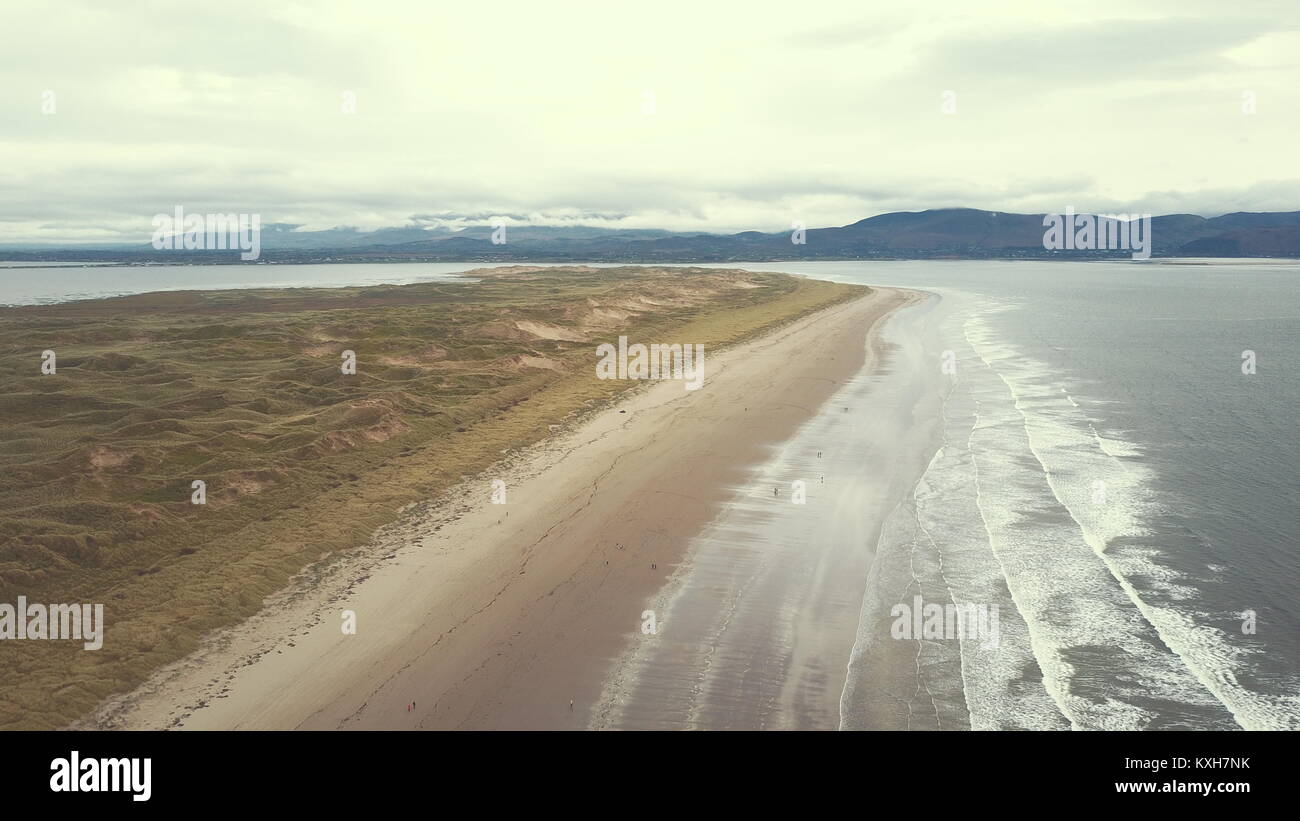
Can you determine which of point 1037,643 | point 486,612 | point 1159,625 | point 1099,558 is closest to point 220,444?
point 486,612

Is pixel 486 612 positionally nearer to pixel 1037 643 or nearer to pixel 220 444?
pixel 1037 643

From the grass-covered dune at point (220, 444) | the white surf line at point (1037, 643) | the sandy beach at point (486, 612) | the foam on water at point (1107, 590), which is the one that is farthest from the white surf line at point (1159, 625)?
the grass-covered dune at point (220, 444)

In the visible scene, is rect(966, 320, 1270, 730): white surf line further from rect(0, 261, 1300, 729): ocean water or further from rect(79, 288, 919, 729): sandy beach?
rect(79, 288, 919, 729): sandy beach

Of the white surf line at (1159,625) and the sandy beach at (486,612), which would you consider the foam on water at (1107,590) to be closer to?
the white surf line at (1159,625)
